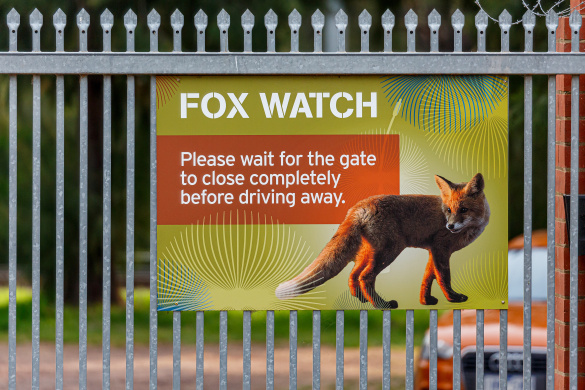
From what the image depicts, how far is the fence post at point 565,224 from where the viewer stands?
A: 4449 mm

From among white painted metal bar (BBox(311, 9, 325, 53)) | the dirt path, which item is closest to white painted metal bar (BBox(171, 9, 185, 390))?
white painted metal bar (BBox(311, 9, 325, 53))

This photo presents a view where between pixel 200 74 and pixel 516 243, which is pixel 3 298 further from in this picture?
pixel 200 74

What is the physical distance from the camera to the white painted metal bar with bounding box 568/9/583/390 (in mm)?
4375

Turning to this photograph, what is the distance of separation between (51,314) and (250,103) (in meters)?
9.59

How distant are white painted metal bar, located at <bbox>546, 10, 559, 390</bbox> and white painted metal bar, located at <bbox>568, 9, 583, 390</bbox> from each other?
80 mm

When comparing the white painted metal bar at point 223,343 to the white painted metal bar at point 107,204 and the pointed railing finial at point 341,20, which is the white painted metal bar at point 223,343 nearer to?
the white painted metal bar at point 107,204

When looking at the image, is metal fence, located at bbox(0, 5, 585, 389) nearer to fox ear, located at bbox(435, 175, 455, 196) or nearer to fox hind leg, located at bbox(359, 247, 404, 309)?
fox hind leg, located at bbox(359, 247, 404, 309)

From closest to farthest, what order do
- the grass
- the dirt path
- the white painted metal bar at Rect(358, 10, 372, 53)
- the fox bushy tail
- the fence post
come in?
the white painted metal bar at Rect(358, 10, 372, 53)
the fox bushy tail
the fence post
the dirt path
the grass

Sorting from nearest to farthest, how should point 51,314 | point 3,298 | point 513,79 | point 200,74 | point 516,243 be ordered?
point 200,74 → point 516,243 → point 513,79 → point 51,314 → point 3,298

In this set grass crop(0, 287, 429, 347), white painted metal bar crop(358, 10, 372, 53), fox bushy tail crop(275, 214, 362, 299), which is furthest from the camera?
grass crop(0, 287, 429, 347)

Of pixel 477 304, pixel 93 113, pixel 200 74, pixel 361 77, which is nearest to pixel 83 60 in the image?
pixel 200 74

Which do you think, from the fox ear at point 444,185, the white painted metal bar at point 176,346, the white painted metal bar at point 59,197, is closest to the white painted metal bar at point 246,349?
the white painted metal bar at point 176,346

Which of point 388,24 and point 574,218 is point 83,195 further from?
point 574,218

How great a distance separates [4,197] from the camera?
1339 cm
